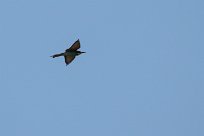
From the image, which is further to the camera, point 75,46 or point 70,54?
point 70,54

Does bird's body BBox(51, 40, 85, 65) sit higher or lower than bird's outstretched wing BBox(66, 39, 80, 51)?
lower

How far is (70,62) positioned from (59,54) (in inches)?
41.4

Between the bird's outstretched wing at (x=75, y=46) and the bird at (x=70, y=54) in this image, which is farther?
the bird at (x=70, y=54)

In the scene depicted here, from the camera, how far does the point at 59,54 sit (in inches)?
2985

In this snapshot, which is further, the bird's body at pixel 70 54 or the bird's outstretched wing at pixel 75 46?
the bird's body at pixel 70 54

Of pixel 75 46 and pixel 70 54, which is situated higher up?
pixel 75 46

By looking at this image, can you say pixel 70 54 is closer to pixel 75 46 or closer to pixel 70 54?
pixel 70 54

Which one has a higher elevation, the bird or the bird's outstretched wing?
the bird's outstretched wing

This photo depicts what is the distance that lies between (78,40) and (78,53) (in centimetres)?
136

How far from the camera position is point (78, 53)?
2997 inches

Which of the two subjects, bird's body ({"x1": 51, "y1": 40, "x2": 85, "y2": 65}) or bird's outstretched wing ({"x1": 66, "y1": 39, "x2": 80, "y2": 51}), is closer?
bird's outstretched wing ({"x1": 66, "y1": 39, "x2": 80, "y2": 51})

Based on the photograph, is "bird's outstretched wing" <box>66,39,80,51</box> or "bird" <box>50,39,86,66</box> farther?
"bird" <box>50,39,86,66</box>

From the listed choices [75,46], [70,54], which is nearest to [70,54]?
[70,54]

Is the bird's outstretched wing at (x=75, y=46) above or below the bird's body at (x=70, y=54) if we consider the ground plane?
above
